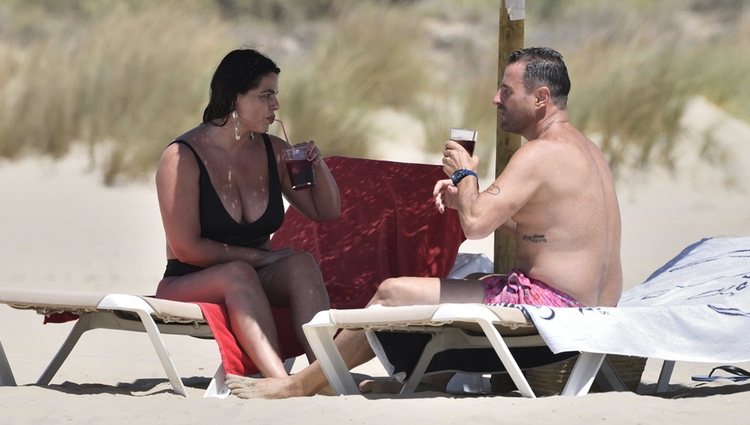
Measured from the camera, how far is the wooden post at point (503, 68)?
5758 millimetres

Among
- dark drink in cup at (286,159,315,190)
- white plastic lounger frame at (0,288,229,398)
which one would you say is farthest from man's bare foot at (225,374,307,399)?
dark drink in cup at (286,159,315,190)

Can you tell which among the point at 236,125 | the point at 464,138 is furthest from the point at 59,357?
the point at 464,138

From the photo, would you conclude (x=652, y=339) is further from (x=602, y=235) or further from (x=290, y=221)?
(x=290, y=221)

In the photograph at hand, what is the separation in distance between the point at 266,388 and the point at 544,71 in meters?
1.39

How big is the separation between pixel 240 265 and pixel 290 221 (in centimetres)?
105

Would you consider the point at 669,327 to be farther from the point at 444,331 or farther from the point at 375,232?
the point at 375,232

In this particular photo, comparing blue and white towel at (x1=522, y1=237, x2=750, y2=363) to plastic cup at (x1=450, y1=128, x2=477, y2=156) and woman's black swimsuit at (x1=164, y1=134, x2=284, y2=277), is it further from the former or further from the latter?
woman's black swimsuit at (x1=164, y1=134, x2=284, y2=277)

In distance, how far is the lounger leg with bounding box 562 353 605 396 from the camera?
4582mm

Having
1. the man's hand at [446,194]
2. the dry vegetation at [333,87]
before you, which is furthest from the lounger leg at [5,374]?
the dry vegetation at [333,87]

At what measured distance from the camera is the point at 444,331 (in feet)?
16.0

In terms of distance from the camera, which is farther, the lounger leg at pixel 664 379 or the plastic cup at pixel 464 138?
the lounger leg at pixel 664 379

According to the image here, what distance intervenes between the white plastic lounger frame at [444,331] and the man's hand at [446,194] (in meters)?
0.39

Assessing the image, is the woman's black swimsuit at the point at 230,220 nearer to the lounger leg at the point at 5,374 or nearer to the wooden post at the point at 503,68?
the lounger leg at the point at 5,374

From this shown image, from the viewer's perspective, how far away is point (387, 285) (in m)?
4.78
